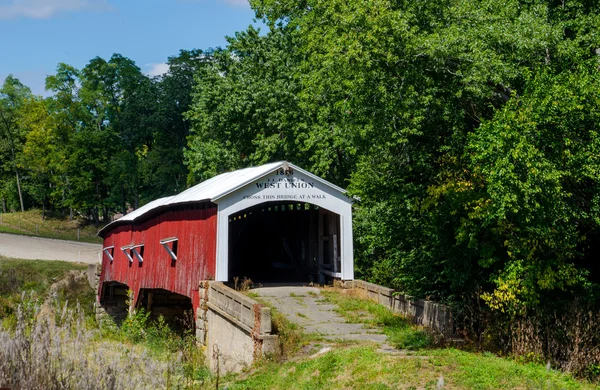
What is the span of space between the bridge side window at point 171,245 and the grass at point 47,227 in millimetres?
31086

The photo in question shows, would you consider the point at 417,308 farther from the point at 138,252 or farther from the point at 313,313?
the point at 138,252

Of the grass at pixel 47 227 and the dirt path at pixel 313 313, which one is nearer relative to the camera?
the dirt path at pixel 313 313

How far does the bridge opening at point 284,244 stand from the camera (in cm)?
2377

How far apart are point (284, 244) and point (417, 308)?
38.9 feet

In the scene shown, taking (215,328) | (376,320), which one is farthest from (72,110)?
(376,320)

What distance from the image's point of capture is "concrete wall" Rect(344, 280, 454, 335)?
14.9 metres

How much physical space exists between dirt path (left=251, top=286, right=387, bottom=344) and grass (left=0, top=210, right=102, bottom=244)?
3627cm

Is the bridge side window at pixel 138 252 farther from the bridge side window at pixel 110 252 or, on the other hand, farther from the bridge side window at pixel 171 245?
the bridge side window at pixel 110 252

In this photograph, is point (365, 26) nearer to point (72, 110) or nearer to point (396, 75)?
point (396, 75)

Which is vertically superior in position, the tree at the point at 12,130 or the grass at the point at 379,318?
the tree at the point at 12,130

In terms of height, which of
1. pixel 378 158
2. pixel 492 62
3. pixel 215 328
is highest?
pixel 492 62

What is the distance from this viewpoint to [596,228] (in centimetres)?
1428

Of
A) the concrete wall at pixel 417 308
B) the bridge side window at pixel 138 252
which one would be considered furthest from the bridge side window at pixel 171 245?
the concrete wall at pixel 417 308

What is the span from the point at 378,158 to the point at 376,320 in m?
4.16
